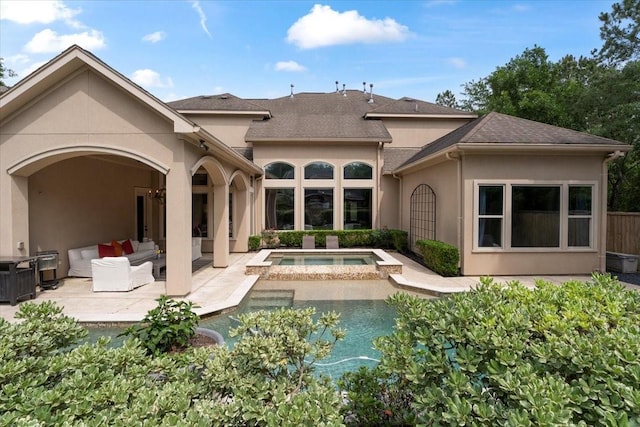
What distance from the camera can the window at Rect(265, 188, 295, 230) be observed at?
59.7 ft

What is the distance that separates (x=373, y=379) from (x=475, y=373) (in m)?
1.15

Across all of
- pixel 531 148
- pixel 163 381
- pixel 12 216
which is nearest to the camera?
pixel 163 381

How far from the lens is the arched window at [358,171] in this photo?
59.5 ft

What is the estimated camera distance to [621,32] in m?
18.0

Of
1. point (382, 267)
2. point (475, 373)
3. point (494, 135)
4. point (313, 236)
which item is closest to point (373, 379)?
point (475, 373)

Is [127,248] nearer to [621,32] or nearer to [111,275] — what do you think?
[111,275]

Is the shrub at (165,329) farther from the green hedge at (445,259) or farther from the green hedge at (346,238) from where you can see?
the green hedge at (346,238)

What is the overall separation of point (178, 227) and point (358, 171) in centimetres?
1137

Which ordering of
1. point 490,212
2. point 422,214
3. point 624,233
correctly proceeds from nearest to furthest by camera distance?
point 490,212 < point 624,233 < point 422,214

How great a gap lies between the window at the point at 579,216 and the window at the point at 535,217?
0.44m

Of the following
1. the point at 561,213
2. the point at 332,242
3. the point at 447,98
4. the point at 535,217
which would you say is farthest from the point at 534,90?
the point at 447,98

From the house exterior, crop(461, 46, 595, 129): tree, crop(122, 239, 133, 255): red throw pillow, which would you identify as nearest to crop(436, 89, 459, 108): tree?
crop(461, 46, 595, 129): tree

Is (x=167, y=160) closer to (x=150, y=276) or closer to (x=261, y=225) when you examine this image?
(x=150, y=276)

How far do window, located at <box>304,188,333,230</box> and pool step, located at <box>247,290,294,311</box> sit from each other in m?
8.36
